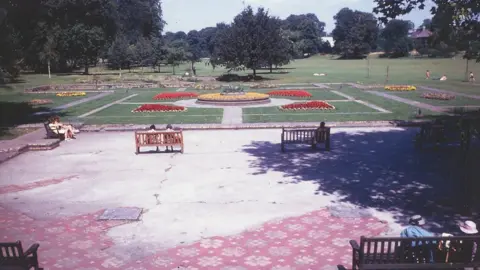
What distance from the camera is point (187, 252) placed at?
7.97m

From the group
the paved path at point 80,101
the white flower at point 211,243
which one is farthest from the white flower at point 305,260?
the paved path at point 80,101

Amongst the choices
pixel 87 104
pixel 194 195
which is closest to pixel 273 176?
pixel 194 195

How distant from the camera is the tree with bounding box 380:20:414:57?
4154 inches

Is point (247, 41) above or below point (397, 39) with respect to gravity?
below

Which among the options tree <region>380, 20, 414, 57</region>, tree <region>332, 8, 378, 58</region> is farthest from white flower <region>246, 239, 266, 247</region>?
tree <region>332, 8, 378, 58</region>

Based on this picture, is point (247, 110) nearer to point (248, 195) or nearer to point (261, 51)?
point (248, 195)

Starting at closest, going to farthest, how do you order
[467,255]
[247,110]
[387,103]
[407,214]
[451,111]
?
[467,255], [407,214], [451,111], [247,110], [387,103]

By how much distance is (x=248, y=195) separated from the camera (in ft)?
36.6

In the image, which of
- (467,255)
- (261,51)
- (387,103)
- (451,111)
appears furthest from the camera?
(261,51)

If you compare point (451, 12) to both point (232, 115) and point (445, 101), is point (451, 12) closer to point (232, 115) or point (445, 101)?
point (232, 115)

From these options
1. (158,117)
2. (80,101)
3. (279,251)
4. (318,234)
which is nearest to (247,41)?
(80,101)

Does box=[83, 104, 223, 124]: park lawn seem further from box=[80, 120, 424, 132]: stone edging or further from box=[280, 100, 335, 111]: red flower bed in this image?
box=[280, 100, 335, 111]: red flower bed

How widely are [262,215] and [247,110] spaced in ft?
56.4

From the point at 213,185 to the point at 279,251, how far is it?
4.46 m
